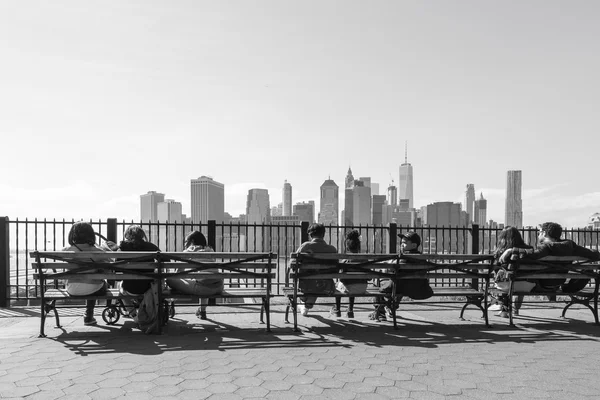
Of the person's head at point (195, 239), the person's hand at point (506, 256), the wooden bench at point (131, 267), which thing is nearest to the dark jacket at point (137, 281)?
the wooden bench at point (131, 267)

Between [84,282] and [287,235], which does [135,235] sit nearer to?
[84,282]

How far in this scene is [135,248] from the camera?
615 cm

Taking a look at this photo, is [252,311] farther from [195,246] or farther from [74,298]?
[74,298]

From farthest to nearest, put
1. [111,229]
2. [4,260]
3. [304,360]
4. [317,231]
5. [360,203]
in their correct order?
1. [360,203]
2. [111,229]
3. [4,260]
4. [317,231]
5. [304,360]

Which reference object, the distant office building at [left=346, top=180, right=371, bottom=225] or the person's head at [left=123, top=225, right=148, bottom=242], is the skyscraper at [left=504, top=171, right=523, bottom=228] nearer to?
the distant office building at [left=346, top=180, right=371, bottom=225]

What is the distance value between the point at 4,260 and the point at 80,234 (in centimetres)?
290

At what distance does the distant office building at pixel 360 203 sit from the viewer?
167725mm

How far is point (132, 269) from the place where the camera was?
19.2 ft

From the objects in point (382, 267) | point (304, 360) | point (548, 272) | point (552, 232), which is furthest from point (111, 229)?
point (552, 232)

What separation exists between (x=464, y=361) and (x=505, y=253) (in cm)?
250

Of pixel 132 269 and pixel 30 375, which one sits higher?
pixel 132 269

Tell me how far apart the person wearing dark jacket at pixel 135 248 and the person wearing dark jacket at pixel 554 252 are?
4.85 metres

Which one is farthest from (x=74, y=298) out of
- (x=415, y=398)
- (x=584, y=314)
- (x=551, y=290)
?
(x=584, y=314)

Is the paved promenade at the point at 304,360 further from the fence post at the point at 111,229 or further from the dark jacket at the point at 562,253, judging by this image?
the fence post at the point at 111,229
